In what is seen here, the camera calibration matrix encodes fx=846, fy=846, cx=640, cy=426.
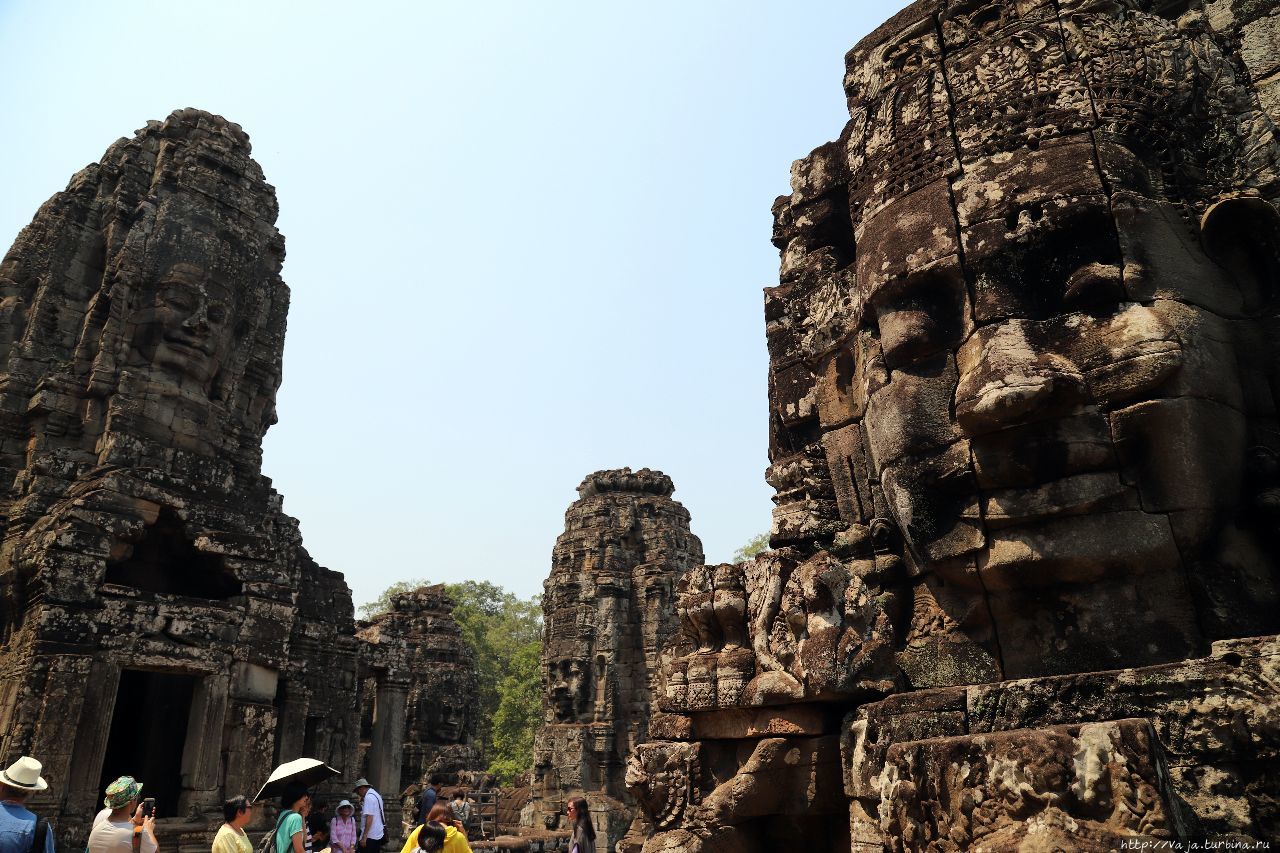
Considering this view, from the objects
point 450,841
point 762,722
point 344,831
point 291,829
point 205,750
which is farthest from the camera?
point 205,750

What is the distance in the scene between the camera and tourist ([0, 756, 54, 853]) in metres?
4.03

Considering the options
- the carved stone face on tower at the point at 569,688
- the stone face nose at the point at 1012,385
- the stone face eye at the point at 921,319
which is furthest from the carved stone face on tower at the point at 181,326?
the carved stone face on tower at the point at 569,688

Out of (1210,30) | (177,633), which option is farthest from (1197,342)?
(177,633)

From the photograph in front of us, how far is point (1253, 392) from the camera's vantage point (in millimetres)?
3404

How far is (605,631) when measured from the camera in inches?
907

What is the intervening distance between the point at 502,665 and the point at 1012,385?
43.6 m

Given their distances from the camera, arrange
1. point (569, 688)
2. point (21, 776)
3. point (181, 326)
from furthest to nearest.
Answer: point (569, 688)
point (181, 326)
point (21, 776)

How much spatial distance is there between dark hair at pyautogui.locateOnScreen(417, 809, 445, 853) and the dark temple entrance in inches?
342

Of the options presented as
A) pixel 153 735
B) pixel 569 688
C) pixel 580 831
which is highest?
pixel 569 688

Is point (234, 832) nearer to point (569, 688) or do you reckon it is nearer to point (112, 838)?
point (112, 838)

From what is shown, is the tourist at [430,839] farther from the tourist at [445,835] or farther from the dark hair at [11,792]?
the dark hair at [11,792]

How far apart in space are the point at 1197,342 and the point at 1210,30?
1.88 meters

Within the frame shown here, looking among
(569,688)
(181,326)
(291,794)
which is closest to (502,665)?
(569,688)

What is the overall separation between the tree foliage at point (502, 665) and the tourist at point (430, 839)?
22691mm
